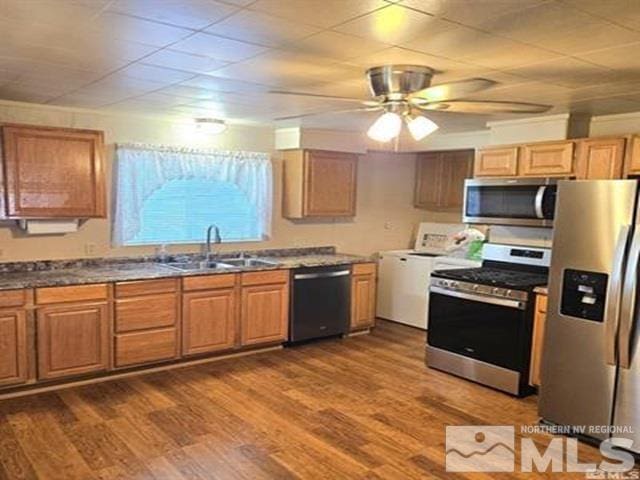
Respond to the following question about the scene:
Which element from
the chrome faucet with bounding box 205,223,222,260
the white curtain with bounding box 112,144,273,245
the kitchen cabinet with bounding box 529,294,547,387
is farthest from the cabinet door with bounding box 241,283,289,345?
the kitchen cabinet with bounding box 529,294,547,387

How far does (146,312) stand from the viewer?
4.19 meters

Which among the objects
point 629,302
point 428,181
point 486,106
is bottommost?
point 629,302

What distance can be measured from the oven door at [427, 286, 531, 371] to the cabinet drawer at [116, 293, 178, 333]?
224cm

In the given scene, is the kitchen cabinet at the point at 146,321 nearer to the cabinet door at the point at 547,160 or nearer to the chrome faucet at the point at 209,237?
the chrome faucet at the point at 209,237

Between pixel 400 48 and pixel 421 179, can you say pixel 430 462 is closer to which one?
pixel 400 48

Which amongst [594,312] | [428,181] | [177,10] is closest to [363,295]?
[428,181]

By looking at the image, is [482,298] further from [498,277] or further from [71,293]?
[71,293]

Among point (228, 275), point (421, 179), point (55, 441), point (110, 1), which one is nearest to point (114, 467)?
point (55, 441)

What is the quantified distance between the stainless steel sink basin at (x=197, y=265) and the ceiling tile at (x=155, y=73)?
72.6 inches

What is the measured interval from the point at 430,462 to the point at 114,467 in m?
1.76

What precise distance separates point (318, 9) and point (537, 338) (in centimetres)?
302

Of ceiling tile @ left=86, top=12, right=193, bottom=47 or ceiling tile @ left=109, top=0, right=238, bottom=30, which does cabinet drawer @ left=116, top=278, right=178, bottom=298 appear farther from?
ceiling tile @ left=109, top=0, right=238, bottom=30

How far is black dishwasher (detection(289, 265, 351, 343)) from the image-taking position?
199 inches

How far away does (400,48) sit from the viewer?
7.91 feet
